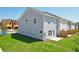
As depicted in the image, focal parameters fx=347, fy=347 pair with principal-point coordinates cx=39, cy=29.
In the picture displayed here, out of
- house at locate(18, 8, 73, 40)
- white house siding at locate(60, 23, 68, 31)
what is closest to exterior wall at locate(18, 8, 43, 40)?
house at locate(18, 8, 73, 40)

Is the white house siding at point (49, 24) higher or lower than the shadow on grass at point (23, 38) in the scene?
higher

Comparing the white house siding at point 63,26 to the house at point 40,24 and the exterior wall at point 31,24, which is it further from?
the exterior wall at point 31,24

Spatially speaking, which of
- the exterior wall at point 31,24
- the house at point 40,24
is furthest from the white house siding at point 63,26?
the exterior wall at point 31,24

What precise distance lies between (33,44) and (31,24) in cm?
29

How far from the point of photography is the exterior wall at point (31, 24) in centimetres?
498

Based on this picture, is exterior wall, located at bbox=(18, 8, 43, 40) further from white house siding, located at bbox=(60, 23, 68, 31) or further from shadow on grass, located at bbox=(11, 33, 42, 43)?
white house siding, located at bbox=(60, 23, 68, 31)

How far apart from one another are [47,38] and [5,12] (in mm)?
715

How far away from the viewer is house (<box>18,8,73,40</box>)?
4973 mm

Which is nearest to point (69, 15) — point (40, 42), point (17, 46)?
point (40, 42)

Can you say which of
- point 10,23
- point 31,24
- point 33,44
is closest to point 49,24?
point 31,24

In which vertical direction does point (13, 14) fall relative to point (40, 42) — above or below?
above

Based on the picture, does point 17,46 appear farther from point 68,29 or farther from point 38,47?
point 68,29

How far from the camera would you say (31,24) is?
502 cm

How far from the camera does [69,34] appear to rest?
5062 millimetres
